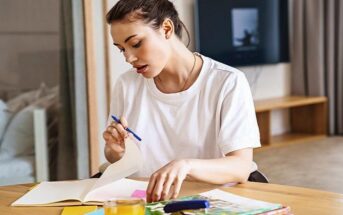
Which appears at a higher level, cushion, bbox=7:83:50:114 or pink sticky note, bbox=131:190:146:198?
cushion, bbox=7:83:50:114

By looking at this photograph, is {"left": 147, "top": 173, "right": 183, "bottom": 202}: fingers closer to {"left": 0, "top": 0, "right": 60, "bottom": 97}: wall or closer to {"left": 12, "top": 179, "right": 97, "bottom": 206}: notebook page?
{"left": 12, "top": 179, "right": 97, "bottom": 206}: notebook page

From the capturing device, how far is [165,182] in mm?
1212

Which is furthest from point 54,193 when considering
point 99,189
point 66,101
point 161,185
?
point 66,101

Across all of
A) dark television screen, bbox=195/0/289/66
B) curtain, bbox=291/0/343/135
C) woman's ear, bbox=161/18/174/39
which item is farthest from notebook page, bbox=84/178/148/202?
curtain, bbox=291/0/343/135

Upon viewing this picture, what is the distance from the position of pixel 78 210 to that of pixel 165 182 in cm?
21

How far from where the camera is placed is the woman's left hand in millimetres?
1211

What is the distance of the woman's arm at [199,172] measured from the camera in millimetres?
1216

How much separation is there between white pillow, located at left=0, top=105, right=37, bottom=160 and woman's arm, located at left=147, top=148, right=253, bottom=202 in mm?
1687

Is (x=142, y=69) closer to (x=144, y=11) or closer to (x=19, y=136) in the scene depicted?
(x=144, y=11)

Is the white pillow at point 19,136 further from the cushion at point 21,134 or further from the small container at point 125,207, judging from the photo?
the small container at point 125,207

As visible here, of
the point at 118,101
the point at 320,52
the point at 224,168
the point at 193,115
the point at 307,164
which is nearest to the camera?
the point at 224,168

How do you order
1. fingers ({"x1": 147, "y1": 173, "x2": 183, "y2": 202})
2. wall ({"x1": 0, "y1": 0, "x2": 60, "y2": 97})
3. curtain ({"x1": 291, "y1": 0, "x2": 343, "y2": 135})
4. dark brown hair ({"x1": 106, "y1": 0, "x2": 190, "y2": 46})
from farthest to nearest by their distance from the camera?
1. curtain ({"x1": 291, "y1": 0, "x2": 343, "y2": 135})
2. wall ({"x1": 0, "y1": 0, "x2": 60, "y2": 97})
3. dark brown hair ({"x1": 106, "y1": 0, "x2": 190, "y2": 46})
4. fingers ({"x1": 147, "y1": 173, "x2": 183, "y2": 202})

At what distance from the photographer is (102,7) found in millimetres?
3342

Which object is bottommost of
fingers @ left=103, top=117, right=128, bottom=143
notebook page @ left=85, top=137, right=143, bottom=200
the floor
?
the floor
